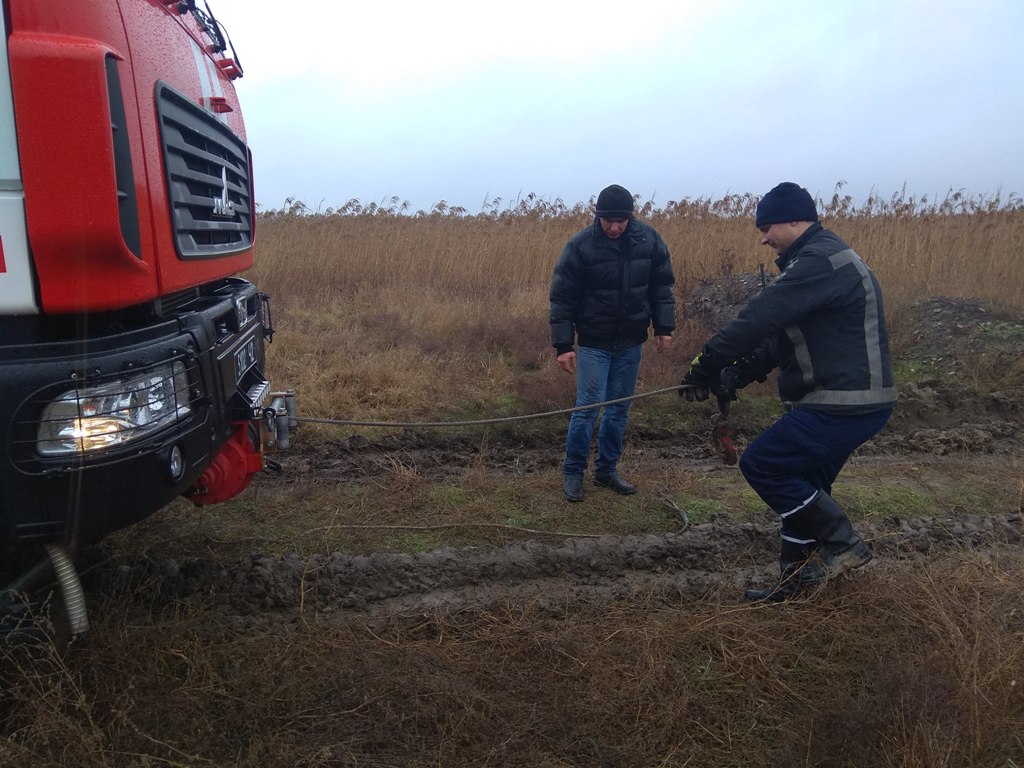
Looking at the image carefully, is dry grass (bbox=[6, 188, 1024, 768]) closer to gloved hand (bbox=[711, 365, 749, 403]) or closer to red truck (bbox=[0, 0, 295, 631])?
red truck (bbox=[0, 0, 295, 631])

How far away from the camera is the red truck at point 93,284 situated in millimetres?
1878

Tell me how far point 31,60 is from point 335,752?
210 cm

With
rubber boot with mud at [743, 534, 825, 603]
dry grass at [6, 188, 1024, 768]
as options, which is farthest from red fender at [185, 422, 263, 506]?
rubber boot with mud at [743, 534, 825, 603]

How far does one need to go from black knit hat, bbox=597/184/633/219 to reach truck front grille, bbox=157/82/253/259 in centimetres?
200

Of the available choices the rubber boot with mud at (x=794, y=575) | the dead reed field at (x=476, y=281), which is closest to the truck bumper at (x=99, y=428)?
the rubber boot with mud at (x=794, y=575)

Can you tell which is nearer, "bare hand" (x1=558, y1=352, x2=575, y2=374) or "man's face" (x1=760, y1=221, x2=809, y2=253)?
"man's face" (x1=760, y1=221, x2=809, y2=253)

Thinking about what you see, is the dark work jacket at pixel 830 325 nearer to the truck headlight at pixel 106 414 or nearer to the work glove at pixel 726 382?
the work glove at pixel 726 382

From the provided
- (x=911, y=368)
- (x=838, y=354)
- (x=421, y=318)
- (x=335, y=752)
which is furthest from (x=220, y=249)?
(x=911, y=368)

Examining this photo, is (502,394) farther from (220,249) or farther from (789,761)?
(789,761)

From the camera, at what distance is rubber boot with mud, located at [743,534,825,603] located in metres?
3.21

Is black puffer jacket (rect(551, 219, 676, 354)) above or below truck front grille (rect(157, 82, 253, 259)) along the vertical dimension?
below

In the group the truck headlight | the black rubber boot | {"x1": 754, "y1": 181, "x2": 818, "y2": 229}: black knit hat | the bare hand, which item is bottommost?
the black rubber boot

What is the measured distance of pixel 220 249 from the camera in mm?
2982

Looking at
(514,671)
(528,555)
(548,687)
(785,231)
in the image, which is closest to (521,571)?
(528,555)
